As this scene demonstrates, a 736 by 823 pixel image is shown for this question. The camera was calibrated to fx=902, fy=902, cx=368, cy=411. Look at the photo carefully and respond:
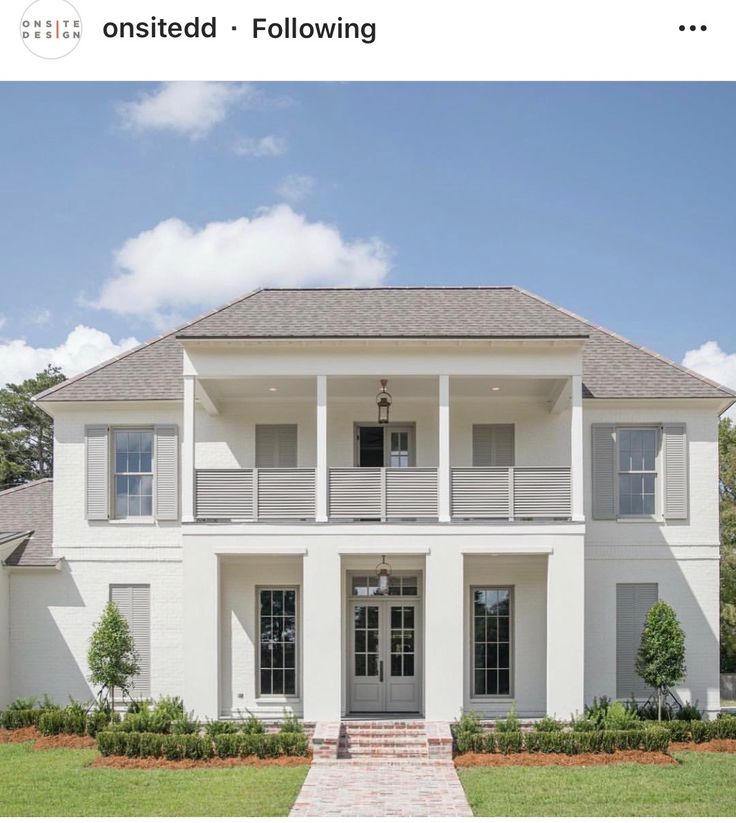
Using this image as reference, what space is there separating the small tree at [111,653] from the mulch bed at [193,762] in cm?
273

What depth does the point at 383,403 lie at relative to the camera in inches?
711

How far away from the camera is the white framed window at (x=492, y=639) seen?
1867 centimetres

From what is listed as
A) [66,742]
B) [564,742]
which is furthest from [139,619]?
[564,742]

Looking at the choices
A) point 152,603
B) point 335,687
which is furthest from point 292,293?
point 335,687

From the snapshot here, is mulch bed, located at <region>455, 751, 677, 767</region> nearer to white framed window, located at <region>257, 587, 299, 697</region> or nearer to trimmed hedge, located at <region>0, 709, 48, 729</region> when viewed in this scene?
white framed window, located at <region>257, 587, 299, 697</region>

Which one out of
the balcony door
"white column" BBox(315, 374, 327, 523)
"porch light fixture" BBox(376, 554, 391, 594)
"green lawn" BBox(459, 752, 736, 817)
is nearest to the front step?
"green lawn" BBox(459, 752, 736, 817)

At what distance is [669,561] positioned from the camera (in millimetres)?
19000

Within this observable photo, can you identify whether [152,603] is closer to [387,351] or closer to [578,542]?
[387,351]

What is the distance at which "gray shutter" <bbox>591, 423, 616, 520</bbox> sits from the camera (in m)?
19.0

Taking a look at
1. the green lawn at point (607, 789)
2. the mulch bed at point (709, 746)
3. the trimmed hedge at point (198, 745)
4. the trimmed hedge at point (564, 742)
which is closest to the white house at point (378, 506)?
the trimmed hedge at point (564, 742)

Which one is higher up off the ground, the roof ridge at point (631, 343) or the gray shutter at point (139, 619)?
the roof ridge at point (631, 343)

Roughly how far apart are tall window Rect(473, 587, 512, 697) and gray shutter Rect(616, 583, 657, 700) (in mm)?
2295

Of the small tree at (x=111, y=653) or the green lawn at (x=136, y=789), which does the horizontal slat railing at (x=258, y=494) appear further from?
the green lawn at (x=136, y=789)

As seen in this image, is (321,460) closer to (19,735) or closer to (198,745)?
(198,745)
